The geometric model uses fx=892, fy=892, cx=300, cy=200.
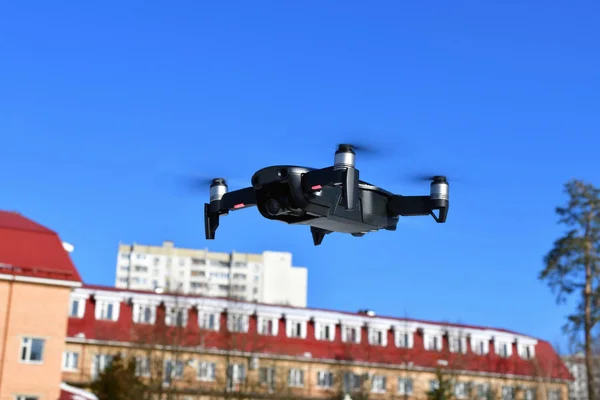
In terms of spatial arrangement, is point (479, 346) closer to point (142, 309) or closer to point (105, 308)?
point (142, 309)

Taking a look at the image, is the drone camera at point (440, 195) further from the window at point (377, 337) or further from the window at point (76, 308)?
the window at point (377, 337)

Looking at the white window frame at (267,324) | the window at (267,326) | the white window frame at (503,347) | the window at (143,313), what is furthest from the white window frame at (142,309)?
the white window frame at (503,347)

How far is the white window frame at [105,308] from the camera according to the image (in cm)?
5975

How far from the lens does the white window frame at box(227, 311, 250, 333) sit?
57.8m

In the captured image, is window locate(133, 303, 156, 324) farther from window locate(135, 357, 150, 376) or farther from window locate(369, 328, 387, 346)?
window locate(369, 328, 387, 346)

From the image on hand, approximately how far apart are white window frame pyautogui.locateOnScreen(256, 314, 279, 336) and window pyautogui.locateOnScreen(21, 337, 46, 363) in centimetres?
2268

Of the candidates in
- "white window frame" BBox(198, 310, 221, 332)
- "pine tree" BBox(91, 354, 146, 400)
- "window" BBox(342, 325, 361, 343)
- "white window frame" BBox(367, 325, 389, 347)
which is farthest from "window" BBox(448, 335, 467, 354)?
"pine tree" BBox(91, 354, 146, 400)

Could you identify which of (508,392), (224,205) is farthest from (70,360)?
(224,205)

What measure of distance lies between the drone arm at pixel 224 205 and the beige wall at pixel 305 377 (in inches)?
1652

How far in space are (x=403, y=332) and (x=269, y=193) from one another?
6028 centimetres

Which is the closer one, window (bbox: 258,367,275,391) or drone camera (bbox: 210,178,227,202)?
drone camera (bbox: 210,178,227,202)

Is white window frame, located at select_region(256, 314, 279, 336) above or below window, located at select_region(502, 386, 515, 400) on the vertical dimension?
above

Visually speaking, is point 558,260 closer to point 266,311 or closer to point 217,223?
point 266,311

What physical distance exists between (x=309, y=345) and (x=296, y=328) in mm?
1673
